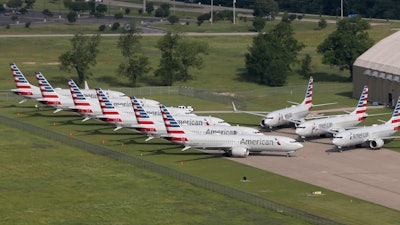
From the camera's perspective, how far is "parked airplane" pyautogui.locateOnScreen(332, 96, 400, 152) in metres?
159

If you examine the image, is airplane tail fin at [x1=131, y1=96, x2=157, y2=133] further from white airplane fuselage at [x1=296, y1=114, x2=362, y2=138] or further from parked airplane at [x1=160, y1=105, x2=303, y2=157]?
white airplane fuselage at [x1=296, y1=114, x2=362, y2=138]

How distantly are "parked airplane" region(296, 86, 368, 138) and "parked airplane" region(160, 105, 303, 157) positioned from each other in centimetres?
1175

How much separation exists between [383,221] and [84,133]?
7056 cm

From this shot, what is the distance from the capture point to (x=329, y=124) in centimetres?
16962

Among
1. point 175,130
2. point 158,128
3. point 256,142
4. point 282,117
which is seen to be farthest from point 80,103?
point 256,142

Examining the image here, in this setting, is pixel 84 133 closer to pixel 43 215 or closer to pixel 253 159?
pixel 253 159

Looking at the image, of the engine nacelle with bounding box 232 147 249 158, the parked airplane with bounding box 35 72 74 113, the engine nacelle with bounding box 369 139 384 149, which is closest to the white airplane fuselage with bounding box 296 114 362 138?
the engine nacelle with bounding box 369 139 384 149

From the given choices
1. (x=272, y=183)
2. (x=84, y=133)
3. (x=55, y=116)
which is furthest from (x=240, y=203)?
(x=55, y=116)

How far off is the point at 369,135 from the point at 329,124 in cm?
971

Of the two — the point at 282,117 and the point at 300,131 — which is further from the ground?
the point at 300,131

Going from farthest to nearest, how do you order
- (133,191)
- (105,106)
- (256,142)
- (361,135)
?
(105,106), (361,135), (256,142), (133,191)

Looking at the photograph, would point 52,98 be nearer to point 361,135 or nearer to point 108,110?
point 108,110

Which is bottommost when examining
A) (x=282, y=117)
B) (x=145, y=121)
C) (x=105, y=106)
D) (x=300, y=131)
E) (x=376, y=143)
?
(x=376, y=143)

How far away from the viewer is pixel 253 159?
156m
